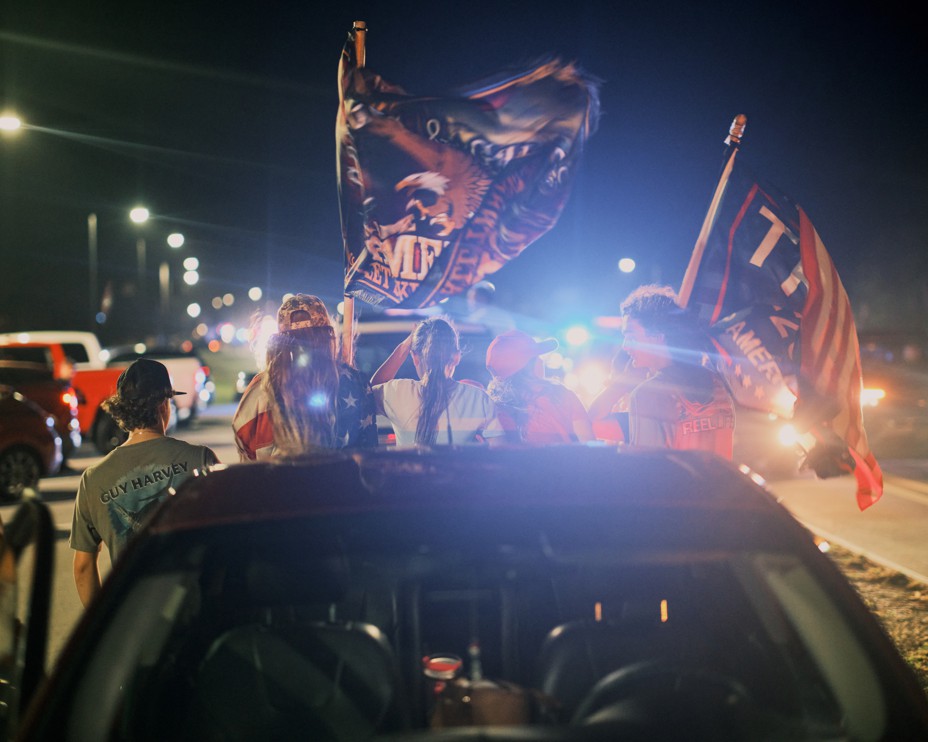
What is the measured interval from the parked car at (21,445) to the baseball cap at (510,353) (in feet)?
31.3

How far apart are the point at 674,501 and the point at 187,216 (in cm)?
6178

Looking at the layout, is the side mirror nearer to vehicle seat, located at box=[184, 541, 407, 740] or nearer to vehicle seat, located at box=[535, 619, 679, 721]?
vehicle seat, located at box=[184, 541, 407, 740]

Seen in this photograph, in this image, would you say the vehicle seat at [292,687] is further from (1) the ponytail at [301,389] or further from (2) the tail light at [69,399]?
(2) the tail light at [69,399]

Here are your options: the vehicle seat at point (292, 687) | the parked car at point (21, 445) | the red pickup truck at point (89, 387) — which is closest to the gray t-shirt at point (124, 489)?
the vehicle seat at point (292, 687)

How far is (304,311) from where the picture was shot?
5.04 meters

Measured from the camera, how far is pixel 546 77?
6.89 m

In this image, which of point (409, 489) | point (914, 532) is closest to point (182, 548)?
point (409, 489)

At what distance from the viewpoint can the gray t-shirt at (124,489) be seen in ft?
13.9

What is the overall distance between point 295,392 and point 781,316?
8.68ft

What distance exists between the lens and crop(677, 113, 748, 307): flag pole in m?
6.16

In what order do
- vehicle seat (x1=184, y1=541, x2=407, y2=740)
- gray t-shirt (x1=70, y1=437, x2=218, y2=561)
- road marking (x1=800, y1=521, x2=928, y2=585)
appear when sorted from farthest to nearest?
road marking (x1=800, y1=521, x2=928, y2=585)
gray t-shirt (x1=70, y1=437, x2=218, y2=561)
vehicle seat (x1=184, y1=541, x2=407, y2=740)

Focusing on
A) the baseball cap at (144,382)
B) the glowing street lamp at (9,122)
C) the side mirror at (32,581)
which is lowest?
the side mirror at (32,581)

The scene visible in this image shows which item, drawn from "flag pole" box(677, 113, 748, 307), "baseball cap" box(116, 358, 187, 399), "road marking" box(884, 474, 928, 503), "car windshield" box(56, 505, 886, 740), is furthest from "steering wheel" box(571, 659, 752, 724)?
"road marking" box(884, 474, 928, 503)

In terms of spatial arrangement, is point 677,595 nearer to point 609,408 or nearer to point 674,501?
point 674,501
